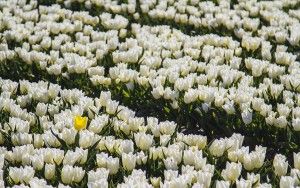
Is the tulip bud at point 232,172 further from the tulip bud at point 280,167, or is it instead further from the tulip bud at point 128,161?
the tulip bud at point 128,161

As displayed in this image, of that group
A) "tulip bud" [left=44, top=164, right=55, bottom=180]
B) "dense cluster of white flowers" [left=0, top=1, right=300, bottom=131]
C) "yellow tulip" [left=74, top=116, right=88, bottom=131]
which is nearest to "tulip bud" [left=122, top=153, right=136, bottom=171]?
"tulip bud" [left=44, top=164, right=55, bottom=180]

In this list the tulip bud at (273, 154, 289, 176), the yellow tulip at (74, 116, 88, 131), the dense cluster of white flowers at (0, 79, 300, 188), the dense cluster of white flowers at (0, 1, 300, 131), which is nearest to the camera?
the dense cluster of white flowers at (0, 79, 300, 188)

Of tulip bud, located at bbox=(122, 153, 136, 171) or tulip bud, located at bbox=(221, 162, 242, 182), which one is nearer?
tulip bud, located at bbox=(221, 162, 242, 182)

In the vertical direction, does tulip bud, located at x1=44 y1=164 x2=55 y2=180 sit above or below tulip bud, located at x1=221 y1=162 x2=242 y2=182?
below

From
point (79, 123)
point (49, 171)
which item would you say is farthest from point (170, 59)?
point (49, 171)

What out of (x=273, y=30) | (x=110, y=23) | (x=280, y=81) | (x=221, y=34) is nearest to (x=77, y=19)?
(x=110, y=23)

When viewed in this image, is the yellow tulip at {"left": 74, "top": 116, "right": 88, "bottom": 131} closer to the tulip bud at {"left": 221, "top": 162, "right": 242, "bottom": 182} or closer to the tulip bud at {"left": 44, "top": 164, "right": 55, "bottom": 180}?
Answer: the tulip bud at {"left": 44, "top": 164, "right": 55, "bottom": 180}

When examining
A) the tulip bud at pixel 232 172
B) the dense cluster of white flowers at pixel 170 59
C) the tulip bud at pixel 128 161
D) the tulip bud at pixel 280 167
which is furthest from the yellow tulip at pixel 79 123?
the tulip bud at pixel 280 167
